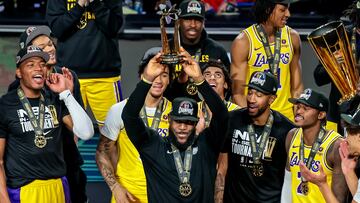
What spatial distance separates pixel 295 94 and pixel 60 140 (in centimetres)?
233

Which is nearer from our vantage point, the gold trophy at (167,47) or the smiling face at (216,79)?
the gold trophy at (167,47)

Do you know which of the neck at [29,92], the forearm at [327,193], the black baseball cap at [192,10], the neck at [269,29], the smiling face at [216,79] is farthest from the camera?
the neck at [269,29]

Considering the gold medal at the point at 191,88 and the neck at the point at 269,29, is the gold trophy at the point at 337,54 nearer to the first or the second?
the neck at the point at 269,29

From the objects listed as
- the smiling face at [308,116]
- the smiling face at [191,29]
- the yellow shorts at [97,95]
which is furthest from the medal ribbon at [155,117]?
the yellow shorts at [97,95]

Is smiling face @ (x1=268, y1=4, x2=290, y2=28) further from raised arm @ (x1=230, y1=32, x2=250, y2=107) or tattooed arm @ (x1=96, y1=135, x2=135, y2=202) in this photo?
tattooed arm @ (x1=96, y1=135, x2=135, y2=202)

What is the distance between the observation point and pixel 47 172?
8188 mm

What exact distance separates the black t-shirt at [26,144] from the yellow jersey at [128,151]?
454 mm

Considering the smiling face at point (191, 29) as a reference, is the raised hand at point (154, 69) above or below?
below

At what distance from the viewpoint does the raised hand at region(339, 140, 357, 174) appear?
24.7ft

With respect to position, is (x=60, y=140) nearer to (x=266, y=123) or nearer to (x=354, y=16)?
(x=266, y=123)

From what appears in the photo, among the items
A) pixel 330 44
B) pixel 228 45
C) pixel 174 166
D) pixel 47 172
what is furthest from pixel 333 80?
pixel 228 45

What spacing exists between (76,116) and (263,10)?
7.10ft

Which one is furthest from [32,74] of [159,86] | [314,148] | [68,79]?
[314,148]

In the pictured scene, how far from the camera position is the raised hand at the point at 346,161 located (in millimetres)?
7516
